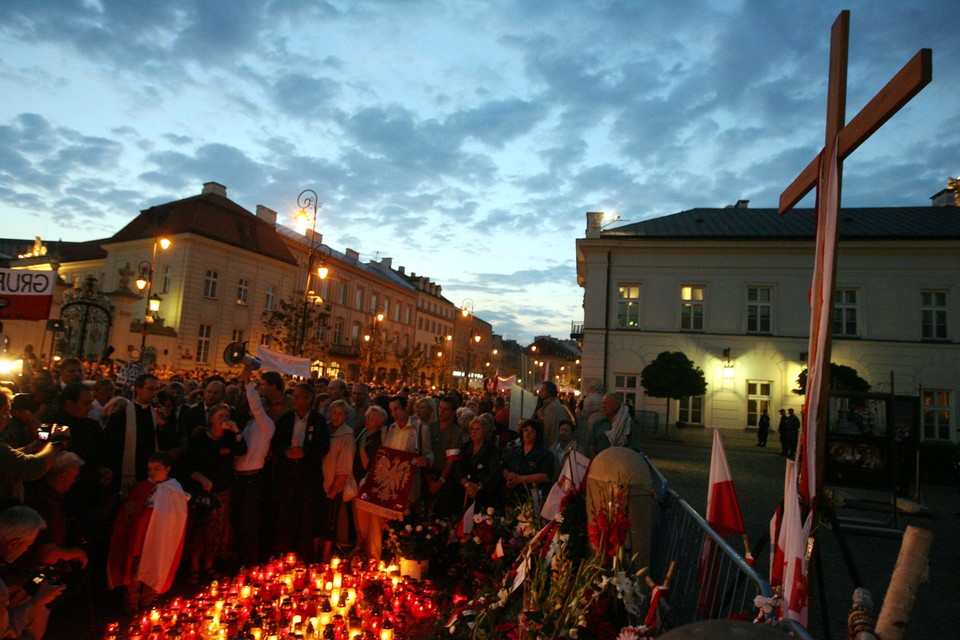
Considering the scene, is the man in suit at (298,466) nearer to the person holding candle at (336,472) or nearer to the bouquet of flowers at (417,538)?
the person holding candle at (336,472)

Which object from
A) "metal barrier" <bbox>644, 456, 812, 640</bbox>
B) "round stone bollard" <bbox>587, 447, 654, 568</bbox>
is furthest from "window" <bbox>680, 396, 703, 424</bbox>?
"round stone bollard" <bbox>587, 447, 654, 568</bbox>

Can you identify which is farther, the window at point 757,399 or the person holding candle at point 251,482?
the window at point 757,399

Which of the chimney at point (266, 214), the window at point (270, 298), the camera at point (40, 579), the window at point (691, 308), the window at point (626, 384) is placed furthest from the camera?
the chimney at point (266, 214)

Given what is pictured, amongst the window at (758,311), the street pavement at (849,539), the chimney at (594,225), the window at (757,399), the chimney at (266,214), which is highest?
the chimney at (266,214)

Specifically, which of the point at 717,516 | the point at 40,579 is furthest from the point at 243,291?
the point at 717,516

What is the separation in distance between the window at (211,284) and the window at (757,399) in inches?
1320

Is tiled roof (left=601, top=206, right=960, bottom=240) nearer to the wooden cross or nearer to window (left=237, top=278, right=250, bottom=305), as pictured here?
the wooden cross

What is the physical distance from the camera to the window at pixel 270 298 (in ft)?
142

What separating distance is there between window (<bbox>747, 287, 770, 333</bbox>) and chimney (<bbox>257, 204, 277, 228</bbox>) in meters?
37.7

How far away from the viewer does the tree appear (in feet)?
76.7

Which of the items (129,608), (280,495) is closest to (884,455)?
(280,495)

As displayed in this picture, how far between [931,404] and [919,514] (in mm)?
18449

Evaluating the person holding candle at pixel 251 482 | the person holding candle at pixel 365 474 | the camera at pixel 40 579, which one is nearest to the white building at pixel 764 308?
the person holding candle at pixel 365 474

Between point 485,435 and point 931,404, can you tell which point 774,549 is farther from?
point 931,404
